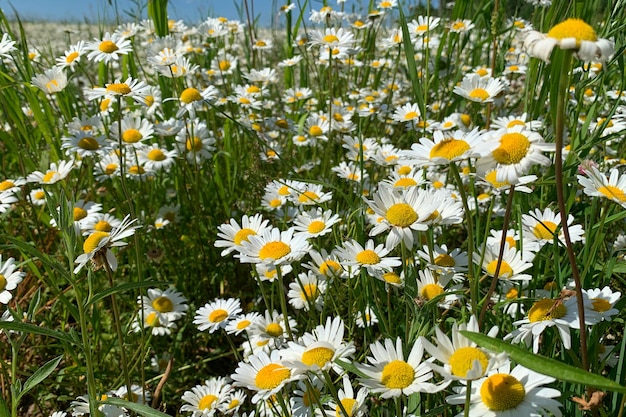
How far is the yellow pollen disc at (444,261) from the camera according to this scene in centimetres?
143

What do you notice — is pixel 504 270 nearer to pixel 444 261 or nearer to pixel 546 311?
pixel 444 261

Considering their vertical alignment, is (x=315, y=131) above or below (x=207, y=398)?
above

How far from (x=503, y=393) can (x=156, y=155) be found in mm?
2008

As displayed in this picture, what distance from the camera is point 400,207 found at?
3.69 feet

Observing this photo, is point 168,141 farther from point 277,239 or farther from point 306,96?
point 277,239

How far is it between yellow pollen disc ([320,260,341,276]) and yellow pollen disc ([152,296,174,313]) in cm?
69

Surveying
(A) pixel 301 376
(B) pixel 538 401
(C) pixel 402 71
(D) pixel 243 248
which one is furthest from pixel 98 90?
(C) pixel 402 71

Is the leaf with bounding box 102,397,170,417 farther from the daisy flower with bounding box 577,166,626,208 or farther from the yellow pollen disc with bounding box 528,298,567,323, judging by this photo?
the daisy flower with bounding box 577,166,626,208

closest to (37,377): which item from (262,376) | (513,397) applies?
(262,376)

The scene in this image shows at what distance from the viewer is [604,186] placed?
1.18m

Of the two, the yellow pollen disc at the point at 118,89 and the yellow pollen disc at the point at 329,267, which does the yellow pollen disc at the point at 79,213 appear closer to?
the yellow pollen disc at the point at 118,89

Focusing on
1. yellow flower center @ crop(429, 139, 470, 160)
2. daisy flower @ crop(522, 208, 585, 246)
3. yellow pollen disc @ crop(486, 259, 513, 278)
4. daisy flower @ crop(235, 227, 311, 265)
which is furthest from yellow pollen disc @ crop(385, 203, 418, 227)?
daisy flower @ crop(522, 208, 585, 246)

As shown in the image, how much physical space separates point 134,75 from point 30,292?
1.32 meters

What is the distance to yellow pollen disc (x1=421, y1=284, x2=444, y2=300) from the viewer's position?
4.36ft
